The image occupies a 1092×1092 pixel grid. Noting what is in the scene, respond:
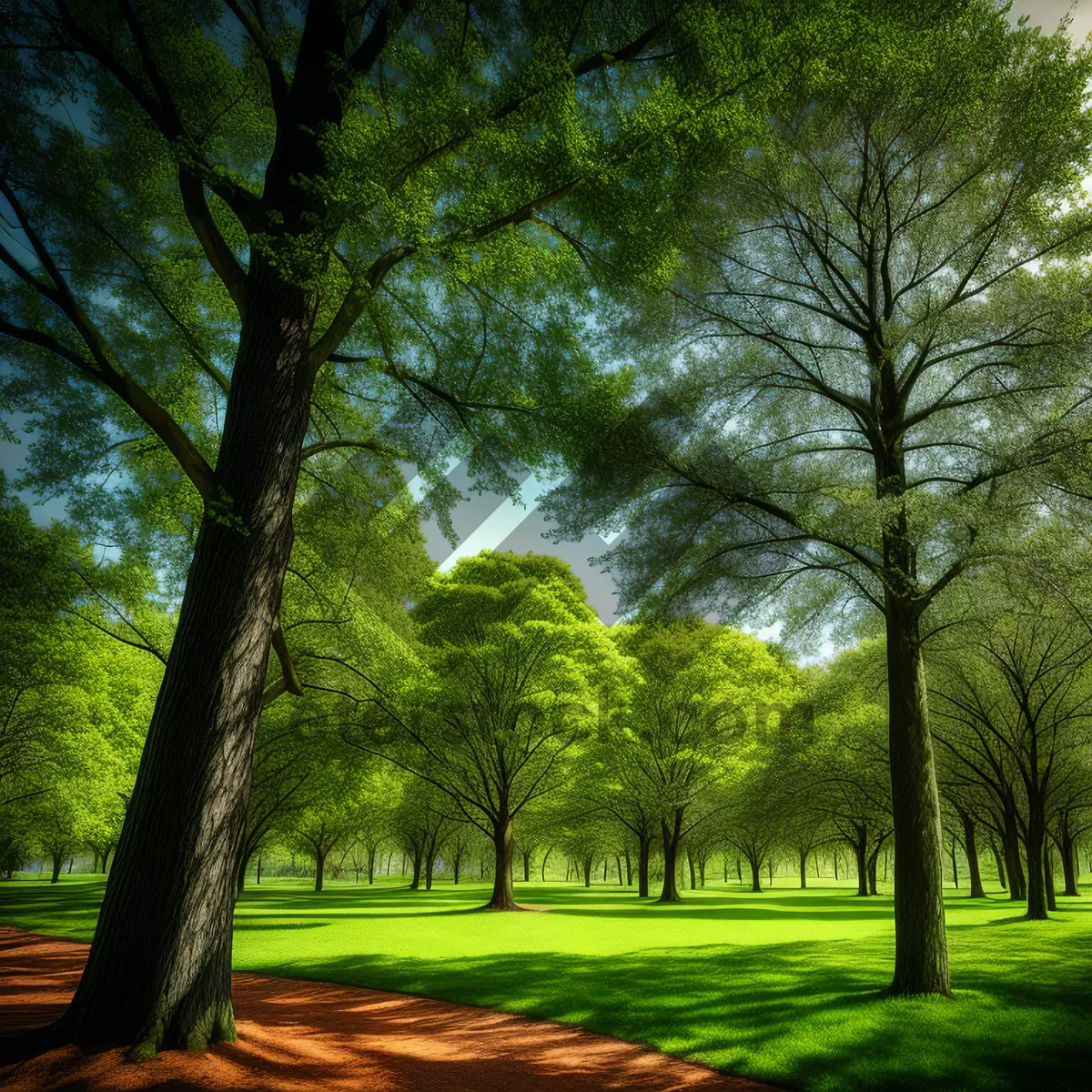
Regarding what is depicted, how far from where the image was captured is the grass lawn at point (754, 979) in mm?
6188

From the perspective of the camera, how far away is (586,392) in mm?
8539

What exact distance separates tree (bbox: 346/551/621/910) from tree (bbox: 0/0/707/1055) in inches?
522

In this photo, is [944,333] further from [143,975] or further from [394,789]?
[394,789]

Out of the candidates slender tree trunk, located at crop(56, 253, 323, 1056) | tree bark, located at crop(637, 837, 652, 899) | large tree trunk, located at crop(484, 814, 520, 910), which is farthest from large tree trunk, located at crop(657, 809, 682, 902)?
slender tree trunk, located at crop(56, 253, 323, 1056)

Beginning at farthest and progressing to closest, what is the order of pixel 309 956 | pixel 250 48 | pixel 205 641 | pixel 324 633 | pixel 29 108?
pixel 324 633 → pixel 309 956 → pixel 250 48 → pixel 29 108 → pixel 205 641

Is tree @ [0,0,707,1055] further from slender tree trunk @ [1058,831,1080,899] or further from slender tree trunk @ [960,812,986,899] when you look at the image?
slender tree trunk @ [1058,831,1080,899]

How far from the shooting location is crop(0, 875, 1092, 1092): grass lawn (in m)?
6.19

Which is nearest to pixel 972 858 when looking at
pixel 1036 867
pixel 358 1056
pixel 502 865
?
pixel 1036 867

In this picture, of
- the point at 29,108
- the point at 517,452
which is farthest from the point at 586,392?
the point at 29,108

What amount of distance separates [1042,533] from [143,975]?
31.9 feet

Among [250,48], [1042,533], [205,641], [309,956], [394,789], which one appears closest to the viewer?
[205,641]

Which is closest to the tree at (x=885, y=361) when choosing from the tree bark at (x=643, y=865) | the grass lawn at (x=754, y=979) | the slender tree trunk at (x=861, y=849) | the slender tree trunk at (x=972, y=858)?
the grass lawn at (x=754, y=979)

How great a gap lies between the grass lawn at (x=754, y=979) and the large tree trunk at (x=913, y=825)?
16.5 inches

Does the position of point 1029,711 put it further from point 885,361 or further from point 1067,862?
point 885,361
